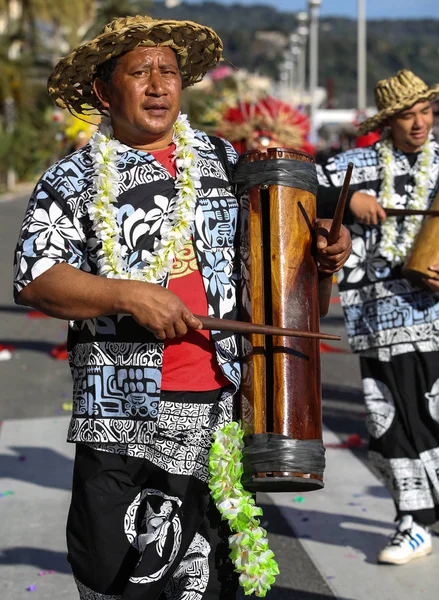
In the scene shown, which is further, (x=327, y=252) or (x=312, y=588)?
(x=312, y=588)

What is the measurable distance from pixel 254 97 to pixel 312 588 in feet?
17.4

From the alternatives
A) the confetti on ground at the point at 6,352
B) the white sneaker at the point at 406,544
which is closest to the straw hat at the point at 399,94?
the white sneaker at the point at 406,544

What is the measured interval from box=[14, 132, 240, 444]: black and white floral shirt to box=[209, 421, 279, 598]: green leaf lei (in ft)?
0.64

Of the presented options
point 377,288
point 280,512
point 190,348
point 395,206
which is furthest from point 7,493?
point 190,348

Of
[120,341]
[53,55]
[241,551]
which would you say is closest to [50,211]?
[120,341]

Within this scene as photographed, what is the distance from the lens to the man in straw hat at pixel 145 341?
3.12 m

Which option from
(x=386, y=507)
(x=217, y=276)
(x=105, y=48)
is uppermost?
(x=105, y=48)

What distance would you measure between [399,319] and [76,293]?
2.28 m

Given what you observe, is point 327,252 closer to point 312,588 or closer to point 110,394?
point 110,394

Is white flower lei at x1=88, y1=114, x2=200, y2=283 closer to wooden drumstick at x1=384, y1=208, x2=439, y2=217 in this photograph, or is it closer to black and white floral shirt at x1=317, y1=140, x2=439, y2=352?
wooden drumstick at x1=384, y1=208, x2=439, y2=217

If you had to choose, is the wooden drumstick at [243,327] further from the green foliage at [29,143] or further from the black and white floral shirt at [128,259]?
the green foliage at [29,143]

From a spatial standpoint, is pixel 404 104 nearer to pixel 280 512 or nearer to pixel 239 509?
pixel 280 512

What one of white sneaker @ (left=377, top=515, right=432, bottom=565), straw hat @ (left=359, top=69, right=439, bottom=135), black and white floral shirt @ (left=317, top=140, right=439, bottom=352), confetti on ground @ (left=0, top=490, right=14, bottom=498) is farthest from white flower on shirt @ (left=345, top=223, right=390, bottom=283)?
confetti on ground @ (left=0, top=490, right=14, bottom=498)

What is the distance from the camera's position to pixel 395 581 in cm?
473
